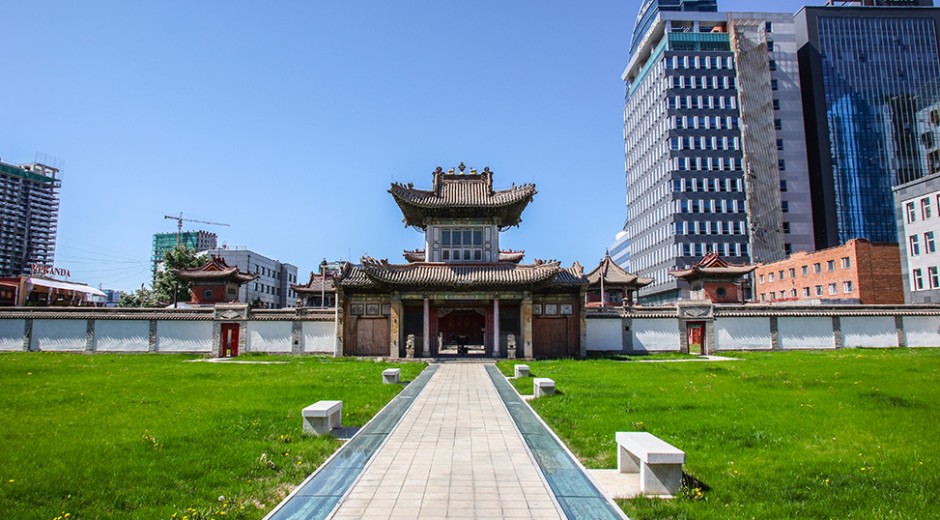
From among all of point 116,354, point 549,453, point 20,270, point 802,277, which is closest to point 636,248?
point 802,277

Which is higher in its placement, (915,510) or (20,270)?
(20,270)

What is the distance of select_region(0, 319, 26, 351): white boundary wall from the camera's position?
104 feet

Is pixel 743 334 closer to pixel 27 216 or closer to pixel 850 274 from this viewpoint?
pixel 850 274

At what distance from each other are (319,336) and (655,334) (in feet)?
62.9

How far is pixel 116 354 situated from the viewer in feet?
103

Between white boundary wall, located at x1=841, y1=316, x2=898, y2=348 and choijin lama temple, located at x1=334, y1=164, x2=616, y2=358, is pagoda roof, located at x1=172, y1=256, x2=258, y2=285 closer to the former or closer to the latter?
choijin lama temple, located at x1=334, y1=164, x2=616, y2=358

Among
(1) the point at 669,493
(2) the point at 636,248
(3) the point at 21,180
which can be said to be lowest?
(1) the point at 669,493

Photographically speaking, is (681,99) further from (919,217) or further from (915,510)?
(915,510)

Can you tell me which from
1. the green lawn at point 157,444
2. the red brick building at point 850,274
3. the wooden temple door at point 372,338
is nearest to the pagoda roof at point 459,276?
the wooden temple door at point 372,338

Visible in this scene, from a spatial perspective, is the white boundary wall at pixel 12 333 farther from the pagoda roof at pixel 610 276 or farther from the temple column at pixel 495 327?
the pagoda roof at pixel 610 276

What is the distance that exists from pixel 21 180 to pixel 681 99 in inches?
4386

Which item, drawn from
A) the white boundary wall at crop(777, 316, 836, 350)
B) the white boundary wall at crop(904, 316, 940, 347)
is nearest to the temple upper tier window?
the white boundary wall at crop(777, 316, 836, 350)

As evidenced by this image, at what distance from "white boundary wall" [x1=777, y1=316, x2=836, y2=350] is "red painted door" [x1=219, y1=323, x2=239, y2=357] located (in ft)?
103

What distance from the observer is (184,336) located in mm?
32219
